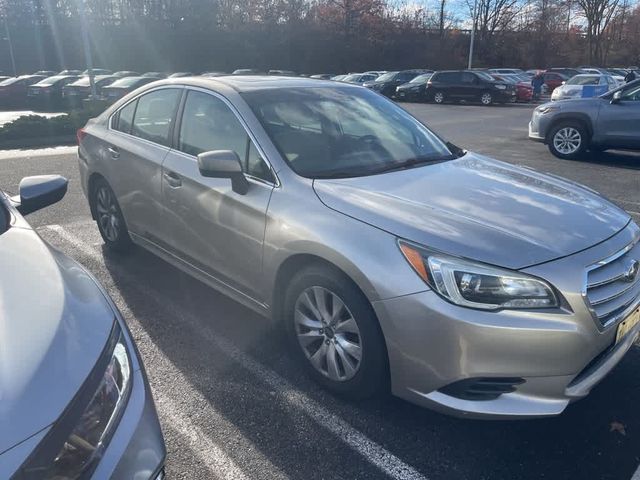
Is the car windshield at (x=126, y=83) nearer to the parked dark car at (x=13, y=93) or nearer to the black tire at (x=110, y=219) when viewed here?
the parked dark car at (x=13, y=93)

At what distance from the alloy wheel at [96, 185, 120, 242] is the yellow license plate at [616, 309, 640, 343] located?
3790 mm

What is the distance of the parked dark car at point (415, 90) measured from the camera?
1067 inches

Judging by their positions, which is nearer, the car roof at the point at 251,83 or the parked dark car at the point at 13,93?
the car roof at the point at 251,83

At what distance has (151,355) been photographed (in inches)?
130

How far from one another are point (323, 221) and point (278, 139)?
2.50ft

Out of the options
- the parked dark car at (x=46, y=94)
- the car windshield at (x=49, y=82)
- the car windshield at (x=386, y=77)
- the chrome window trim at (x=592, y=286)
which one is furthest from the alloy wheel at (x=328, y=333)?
the car windshield at (x=386, y=77)

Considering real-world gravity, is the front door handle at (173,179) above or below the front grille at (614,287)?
above

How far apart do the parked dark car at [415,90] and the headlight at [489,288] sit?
85.8ft

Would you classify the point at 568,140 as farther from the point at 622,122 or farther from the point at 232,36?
the point at 232,36

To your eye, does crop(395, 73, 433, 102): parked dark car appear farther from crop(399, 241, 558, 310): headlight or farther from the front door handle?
crop(399, 241, 558, 310): headlight

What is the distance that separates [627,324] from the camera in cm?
253

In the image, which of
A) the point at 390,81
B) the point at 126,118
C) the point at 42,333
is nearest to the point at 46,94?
the point at 390,81

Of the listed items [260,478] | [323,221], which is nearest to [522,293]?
[323,221]

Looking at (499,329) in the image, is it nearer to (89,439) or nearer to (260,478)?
(260,478)
